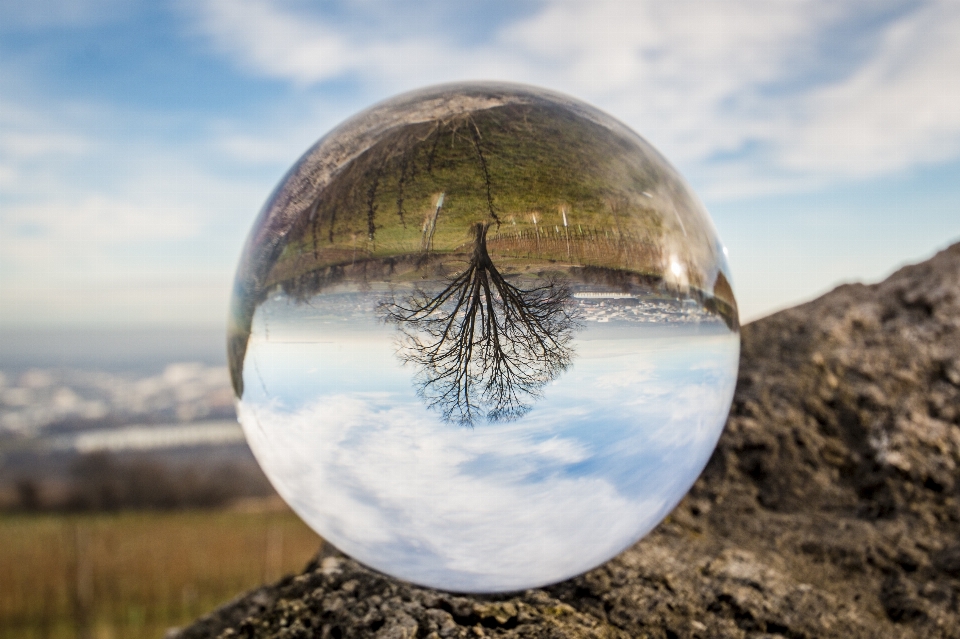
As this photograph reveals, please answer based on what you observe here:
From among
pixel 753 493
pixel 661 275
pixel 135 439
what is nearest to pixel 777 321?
pixel 753 493

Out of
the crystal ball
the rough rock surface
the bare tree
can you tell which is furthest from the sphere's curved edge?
the rough rock surface

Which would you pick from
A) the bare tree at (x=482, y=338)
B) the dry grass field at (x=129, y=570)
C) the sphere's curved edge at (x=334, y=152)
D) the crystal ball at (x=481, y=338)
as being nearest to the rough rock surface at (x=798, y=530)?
the crystal ball at (x=481, y=338)

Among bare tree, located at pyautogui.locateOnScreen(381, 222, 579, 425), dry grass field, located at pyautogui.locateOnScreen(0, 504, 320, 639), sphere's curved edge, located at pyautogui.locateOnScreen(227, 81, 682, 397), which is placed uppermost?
sphere's curved edge, located at pyautogui.locateOnScreen(227, 81, 682, 397)

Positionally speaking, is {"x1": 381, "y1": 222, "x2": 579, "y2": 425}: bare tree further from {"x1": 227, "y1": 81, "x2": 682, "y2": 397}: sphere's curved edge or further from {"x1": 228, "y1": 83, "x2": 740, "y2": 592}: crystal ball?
{"x1": 227, "y1": 81, "x2": 682, "y2": 397}: sphere's curved edge

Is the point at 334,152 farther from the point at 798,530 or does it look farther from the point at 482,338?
the point at 798,530

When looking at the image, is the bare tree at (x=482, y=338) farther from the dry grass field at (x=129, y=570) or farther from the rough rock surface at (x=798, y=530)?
the dry grass field at (x=129, y=570)

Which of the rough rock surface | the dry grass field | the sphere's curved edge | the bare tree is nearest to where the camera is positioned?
the bare tree
